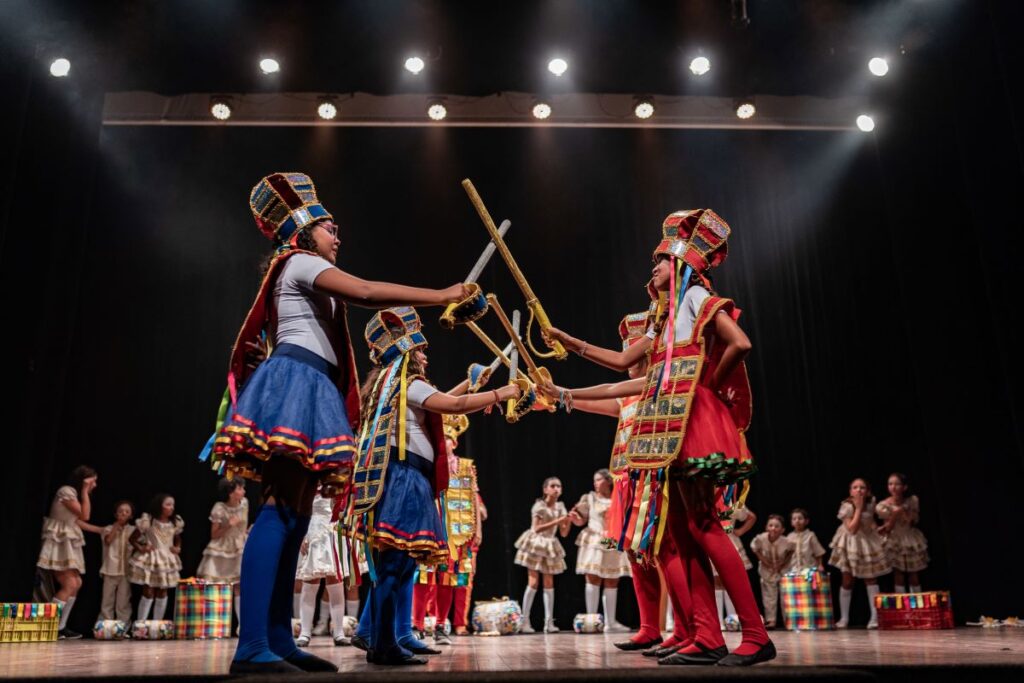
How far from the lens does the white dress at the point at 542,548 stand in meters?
8.50

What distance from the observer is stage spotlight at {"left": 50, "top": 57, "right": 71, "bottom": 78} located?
784cm

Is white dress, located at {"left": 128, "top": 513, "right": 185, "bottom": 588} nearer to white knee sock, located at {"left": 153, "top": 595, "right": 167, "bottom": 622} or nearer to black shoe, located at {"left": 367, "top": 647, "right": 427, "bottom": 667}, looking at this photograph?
white knee sock, located at {"left": 153, "top": 595, "right": 167, "bottom": 622}

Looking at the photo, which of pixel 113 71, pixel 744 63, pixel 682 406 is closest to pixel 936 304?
pixel 744 63

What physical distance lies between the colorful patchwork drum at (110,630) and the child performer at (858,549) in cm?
706

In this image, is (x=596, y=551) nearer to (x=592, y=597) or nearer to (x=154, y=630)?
(x=592, y=597)

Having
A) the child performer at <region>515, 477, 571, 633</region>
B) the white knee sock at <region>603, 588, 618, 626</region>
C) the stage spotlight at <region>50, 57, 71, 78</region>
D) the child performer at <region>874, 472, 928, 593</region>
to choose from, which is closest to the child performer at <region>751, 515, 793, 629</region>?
the child performer at <region>874, 472, 928, 593</region>

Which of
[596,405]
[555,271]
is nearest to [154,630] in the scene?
[596,405]

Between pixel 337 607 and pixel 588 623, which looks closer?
pixel 337 607

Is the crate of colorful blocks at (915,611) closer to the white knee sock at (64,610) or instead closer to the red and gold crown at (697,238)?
the red and gold crown at (697,238)

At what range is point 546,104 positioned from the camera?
998 centimetres

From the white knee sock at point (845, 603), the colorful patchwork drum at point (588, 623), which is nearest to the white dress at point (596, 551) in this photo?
the colorful patchwork drum at point (588, 623)

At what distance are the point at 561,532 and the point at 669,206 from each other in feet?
13.8

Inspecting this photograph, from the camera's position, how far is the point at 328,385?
2693 mm

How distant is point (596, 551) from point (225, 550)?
383 cm
